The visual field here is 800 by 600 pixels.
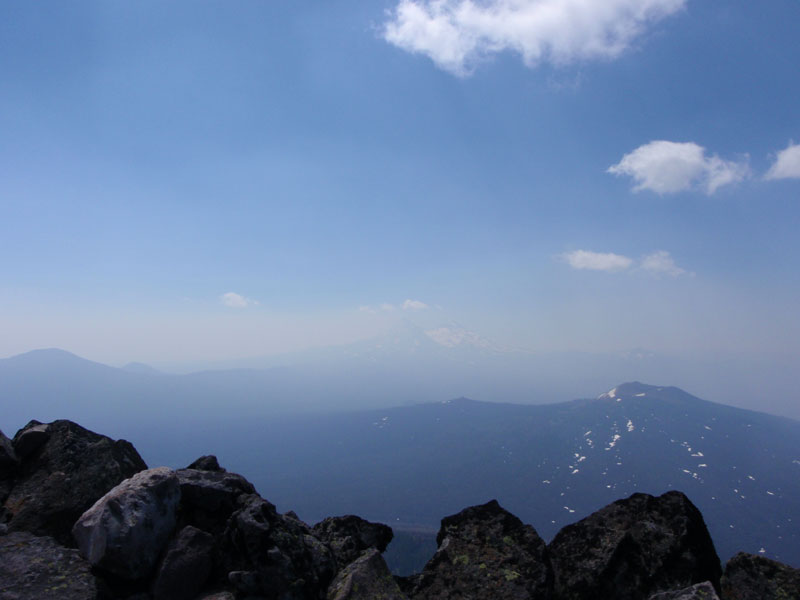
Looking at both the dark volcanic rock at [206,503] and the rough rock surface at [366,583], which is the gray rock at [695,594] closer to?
the rough rock surface at [366,583]

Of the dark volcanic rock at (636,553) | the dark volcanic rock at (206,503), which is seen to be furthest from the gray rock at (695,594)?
the dark volcanic rock at (206,503)

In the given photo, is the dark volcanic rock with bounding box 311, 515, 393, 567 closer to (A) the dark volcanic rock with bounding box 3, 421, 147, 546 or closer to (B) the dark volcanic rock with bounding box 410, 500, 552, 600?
(B) the dark volcanic rock with bounding box 410, 500, 552, 600

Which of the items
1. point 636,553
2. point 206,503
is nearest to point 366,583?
point 206,503

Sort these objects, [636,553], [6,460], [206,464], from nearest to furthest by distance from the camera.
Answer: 1. [636,553]
2. [6,460]
3. [206,464]

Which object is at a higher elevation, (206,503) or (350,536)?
(206,503)

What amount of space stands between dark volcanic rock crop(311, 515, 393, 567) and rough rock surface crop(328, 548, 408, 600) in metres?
0.84

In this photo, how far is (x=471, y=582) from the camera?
273 inches

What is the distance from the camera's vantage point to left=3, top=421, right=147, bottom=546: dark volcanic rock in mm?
7461

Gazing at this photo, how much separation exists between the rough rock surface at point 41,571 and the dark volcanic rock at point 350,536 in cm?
360

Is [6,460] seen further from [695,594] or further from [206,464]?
[695,594]

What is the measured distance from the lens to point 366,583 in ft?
21.7

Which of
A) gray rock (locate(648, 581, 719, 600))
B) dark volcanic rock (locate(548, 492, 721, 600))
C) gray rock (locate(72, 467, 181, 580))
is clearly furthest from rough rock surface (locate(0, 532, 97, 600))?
gray rock (locate(648, 581, 719, 600))

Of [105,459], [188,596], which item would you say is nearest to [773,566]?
[188,596]

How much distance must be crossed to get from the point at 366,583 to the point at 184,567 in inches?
105
